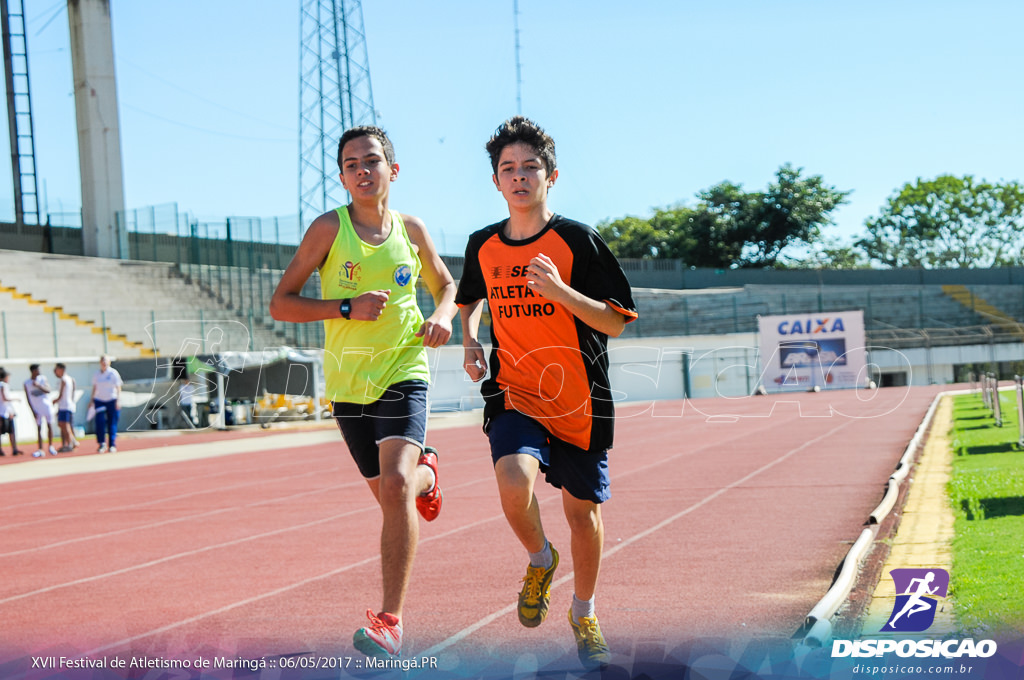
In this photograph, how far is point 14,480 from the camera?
642 inches

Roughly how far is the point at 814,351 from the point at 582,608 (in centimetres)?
3934

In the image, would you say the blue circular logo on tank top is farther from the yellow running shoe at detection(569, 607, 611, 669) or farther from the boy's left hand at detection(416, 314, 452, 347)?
the yellow running shoe at detection(569, 607, 611, 669)

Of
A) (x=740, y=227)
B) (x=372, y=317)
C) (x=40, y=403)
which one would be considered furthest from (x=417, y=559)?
(x=740, y=227)

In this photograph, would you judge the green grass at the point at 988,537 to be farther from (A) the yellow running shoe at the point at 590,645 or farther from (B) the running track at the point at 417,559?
(A) the yellow running shoe at the point at 590,645

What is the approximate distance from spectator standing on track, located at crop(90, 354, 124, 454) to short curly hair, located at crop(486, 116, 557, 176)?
56.0 ft

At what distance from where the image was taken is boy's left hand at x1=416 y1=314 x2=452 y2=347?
4.38 meters

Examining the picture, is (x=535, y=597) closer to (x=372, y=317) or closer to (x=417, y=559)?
(x=372, y=317)

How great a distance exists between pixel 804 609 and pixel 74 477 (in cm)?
1394

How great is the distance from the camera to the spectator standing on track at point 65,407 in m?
20.7

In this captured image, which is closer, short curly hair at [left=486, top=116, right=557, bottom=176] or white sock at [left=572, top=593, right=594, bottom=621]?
white sock at [left=572, top=593, right=594, bottom=621]

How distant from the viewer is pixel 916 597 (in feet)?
16.8

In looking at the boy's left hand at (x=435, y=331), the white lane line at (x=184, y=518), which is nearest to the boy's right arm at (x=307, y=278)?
the boy's left hand at (x=435, y=331)

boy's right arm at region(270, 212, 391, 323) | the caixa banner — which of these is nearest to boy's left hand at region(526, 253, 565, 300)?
boy's right arm at region(270, 212, 391, 323)

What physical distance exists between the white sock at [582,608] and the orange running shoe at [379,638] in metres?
0.72
